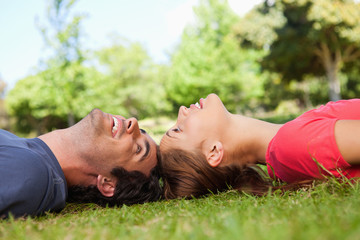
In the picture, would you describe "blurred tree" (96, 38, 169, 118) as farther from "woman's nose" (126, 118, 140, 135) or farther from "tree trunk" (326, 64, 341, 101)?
"woman's nose" (126, 118, 140, 135)

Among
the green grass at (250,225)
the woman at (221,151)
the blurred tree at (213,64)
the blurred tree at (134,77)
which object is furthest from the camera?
the blurred tree at (134,77)

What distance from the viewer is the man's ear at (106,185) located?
3488 mm

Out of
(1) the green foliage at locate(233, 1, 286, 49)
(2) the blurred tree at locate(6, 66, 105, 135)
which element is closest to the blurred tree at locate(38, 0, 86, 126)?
(2) the blurred tree at locate(6, 66, 105, 135)

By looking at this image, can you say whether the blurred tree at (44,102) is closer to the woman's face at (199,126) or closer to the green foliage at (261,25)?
the green foliage at (261,25)

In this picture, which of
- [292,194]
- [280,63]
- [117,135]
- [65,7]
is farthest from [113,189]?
[280,63]

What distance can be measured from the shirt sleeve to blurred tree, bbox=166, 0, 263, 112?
23121 mm

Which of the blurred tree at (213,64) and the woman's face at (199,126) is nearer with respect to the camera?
the woman's face at (199,126)

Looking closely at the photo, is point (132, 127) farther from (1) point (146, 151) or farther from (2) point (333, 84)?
(2) point (333, 84)

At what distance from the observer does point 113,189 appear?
3.54m

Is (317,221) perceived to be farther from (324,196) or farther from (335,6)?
(335,6)

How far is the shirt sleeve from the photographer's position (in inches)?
103

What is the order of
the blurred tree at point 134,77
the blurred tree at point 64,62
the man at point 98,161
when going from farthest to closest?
the blurred tree at point 134,77 < the blurred tree at point 64,62 < the man at point 98,161

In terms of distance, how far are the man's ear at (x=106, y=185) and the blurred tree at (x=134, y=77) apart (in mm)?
31715

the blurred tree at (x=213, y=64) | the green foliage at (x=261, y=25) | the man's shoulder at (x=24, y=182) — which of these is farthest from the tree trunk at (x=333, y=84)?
the man's shoulder at (x=24, y=182)
